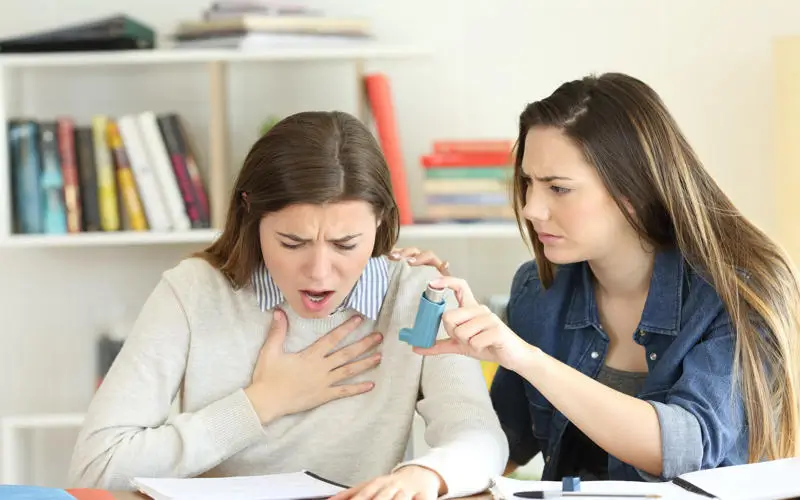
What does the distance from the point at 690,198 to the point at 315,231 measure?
566mm

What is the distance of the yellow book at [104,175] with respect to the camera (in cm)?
261

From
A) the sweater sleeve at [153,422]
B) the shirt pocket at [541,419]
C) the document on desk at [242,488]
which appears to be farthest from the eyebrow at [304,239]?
the shirt pocket at [541,419]

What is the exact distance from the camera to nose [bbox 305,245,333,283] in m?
1.49

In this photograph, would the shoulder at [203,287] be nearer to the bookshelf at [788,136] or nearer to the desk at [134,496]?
the desk at [134,496]

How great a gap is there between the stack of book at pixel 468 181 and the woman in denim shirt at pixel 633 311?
2.56ft

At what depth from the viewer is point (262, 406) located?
1544mm

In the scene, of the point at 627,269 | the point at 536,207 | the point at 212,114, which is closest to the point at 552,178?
the point at 536,207

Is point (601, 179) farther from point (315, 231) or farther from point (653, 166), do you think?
point (315, 231)

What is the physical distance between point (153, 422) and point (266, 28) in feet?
4.22

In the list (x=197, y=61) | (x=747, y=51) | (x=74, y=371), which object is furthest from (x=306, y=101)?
(x=747, y=51)

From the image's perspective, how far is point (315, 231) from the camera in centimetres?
149

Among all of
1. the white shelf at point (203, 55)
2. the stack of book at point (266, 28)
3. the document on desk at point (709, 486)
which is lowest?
the document on desk at point (709, 486)

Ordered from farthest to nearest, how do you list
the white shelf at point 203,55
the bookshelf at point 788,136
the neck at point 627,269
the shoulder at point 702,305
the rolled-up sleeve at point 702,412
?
the white shelf at point 203,55
the bookshelf at point 788,136
the neck at point 627,269
the shoulder at point 702,305
the rolled-up sleeve at point 702,412

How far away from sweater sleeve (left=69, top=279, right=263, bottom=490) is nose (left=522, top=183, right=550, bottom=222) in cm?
51
